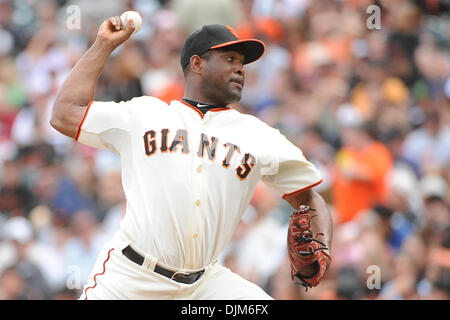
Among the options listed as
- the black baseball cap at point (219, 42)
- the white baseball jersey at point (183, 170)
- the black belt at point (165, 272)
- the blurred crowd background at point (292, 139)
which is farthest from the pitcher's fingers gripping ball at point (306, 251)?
the blurred crowd background at point (292, 139)

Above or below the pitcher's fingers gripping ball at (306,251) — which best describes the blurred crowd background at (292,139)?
below

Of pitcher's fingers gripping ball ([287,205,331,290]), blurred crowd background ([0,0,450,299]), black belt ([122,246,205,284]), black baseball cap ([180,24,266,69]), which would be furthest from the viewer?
blurred crowd background ([0,0,450,299])

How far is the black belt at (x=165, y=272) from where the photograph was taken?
4871mm

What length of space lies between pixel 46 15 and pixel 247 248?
574 centimetres

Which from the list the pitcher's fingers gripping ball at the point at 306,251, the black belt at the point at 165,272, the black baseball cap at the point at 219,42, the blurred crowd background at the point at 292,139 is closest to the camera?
the black belt at the point at 165,272

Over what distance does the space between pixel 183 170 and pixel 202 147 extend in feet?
0.57

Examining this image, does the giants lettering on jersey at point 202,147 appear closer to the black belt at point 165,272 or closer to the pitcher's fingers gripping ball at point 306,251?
the pitcher's fingers gripping ball at point 306,251

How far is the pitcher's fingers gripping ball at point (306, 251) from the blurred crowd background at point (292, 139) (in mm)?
2316

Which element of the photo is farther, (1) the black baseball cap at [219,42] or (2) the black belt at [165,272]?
(1) the black baseball cap at [219,42]

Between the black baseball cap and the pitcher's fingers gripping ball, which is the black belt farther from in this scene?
the black baseball cap

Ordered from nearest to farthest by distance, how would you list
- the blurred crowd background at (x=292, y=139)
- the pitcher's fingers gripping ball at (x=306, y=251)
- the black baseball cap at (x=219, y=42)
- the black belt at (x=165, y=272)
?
the black belt at (x=165, y=272) → the pitcher's fingers gripping ball at (x=306, y=251) → the black baseball cap at (x=219, y=42) → the blurred crowd background at (x=292, y=139)

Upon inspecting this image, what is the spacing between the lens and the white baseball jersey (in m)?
4.87

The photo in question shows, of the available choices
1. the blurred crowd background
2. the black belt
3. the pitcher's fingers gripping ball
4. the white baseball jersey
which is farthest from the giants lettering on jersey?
the blurred crowd background

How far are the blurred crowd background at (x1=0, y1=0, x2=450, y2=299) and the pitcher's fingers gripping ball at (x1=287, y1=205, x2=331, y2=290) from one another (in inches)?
91.2
